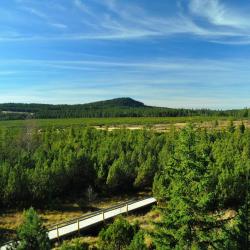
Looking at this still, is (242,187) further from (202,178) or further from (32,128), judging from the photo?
(32,128)

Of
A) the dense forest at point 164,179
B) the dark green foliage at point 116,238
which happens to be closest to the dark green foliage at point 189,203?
the dense forest at point 164,179

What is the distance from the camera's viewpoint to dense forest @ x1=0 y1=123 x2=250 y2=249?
16.8 metres

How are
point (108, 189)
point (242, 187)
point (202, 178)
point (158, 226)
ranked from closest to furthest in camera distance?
point (202, 178)
point (158, 226)
point (242, 187)
point (108, 189)

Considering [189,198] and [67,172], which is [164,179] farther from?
[189,198]

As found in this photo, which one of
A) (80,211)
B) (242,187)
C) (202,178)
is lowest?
(80,211)

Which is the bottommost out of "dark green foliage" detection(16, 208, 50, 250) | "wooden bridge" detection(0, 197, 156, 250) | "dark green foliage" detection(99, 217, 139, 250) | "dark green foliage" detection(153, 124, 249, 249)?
"wooden bridge" detection(0, 197, 156, 250)

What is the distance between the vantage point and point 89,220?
111ft

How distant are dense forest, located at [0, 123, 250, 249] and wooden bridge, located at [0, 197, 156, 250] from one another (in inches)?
96.6

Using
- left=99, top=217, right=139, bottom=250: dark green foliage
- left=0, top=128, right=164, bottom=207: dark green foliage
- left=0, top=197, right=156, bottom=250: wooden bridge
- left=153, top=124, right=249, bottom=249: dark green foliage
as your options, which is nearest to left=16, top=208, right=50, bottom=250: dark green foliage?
left=153, top=124, right=249, bottom=249: dark green foliage

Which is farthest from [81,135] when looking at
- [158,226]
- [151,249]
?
[158,226]

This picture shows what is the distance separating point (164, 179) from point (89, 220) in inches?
392

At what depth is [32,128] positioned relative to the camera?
240ft

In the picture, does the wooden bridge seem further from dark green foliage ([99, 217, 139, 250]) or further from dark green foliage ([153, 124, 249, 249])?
dark green foliage ([153, 124, 249, 249])

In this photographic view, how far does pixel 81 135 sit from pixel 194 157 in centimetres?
6434
